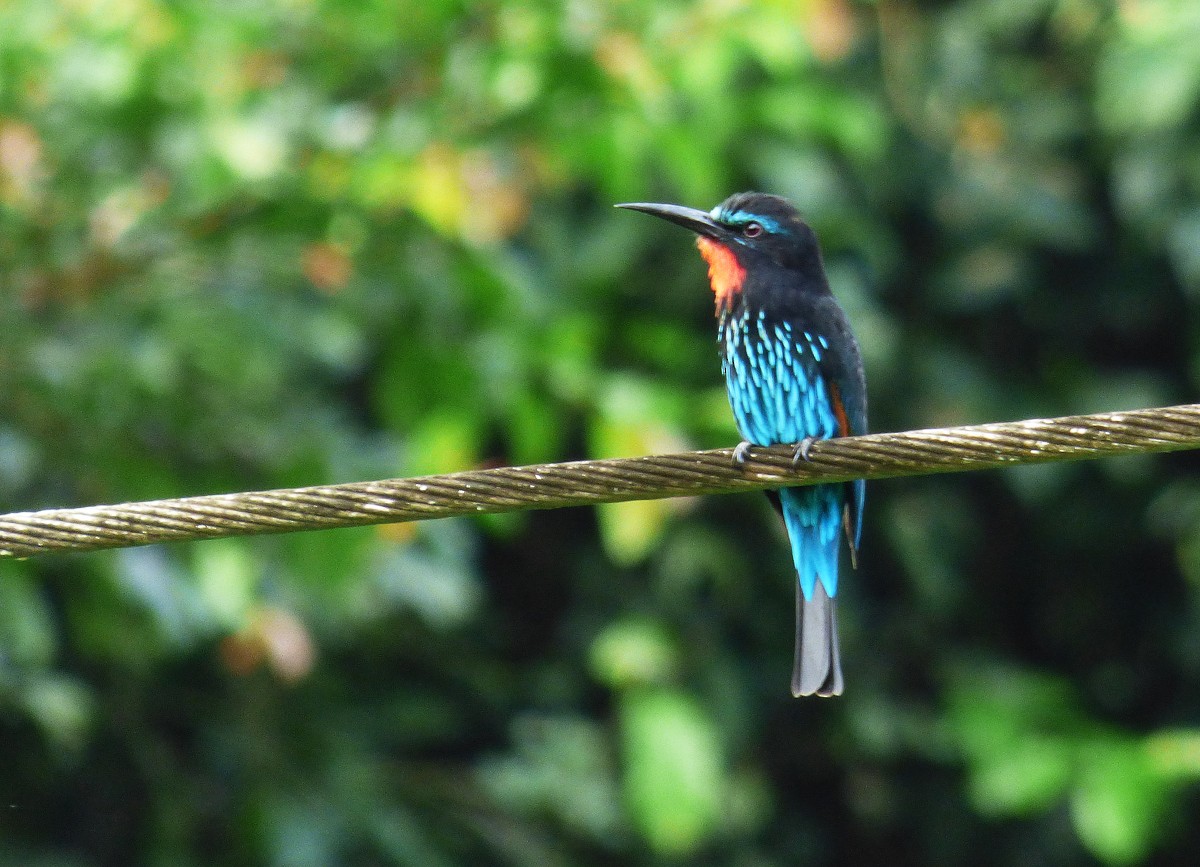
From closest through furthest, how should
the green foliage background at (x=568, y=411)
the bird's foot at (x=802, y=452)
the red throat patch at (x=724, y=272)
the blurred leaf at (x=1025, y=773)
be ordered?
the bird's foot at (x=802, y=452) → the red throat patch at (x=724, y=272) → the green foliage background at (x=568, y=411) → the blurred leaf at (x=1025, y=773)

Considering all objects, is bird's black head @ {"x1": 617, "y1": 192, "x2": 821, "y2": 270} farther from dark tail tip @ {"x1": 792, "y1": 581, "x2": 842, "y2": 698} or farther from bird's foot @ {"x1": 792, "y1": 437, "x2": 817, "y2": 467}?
bird's foot @ {"x1": 792, "y1": 437, "x2": 817, "y2": 467}

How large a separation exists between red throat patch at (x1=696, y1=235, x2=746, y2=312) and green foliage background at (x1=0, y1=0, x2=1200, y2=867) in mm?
736

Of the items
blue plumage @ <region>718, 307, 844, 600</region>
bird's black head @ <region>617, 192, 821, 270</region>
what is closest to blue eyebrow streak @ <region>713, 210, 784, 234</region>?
bird's black head @ <region>617, 192, 821, 270</region>

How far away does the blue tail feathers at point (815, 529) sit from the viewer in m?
4.82

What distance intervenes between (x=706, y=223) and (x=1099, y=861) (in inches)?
177

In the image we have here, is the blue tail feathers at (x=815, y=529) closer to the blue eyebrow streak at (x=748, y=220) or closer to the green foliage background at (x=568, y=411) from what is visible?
the blue eyebrow streak at (x=748, y=220)

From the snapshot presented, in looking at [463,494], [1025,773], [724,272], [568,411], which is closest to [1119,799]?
[1025,773]

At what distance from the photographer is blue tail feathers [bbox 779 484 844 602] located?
15.8 ft

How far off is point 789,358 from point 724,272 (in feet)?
1.01

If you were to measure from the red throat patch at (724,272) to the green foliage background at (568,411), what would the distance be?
74 centimetres

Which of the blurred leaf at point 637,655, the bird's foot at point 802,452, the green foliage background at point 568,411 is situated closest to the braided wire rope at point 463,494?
the bird's foot at point 802,452

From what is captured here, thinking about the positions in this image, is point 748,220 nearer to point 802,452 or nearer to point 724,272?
point 724,272

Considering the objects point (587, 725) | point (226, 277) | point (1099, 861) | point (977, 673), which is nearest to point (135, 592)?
point (226, 277)

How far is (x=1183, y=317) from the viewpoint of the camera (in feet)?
27.4
